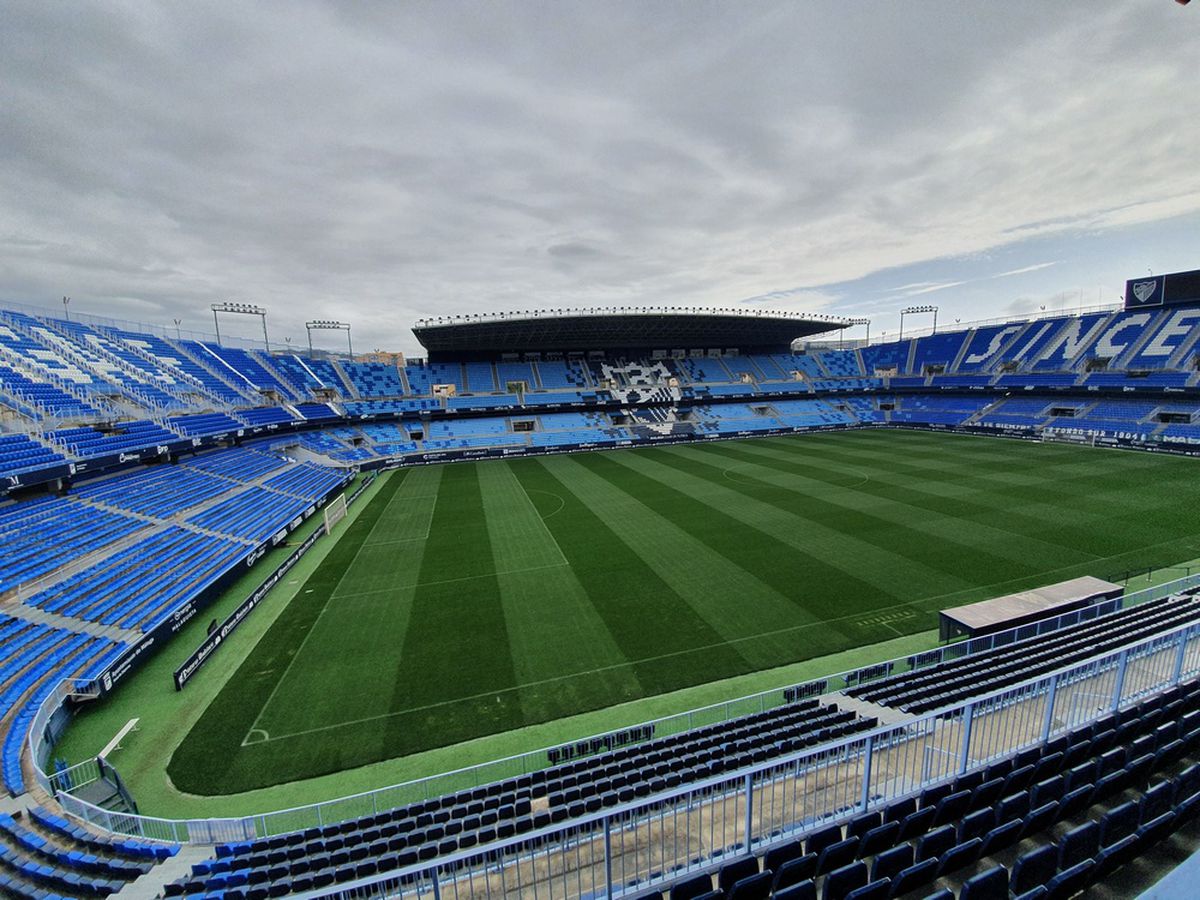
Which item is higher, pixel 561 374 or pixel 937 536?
pixel 561 374

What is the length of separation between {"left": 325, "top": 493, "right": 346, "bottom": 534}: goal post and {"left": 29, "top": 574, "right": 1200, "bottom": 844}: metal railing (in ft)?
46.7

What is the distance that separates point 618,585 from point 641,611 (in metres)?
2.17

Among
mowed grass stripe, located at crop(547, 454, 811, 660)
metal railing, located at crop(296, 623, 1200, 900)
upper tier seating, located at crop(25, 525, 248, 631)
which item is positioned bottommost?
mowed grass stripe, located at crop(547, 454, 811, 660)

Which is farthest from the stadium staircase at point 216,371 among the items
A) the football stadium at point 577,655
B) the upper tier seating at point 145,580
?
the upper tier seating at point 145,580

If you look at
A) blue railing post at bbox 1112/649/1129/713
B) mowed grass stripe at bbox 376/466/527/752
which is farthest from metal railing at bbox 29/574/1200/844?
blue railing post at bbox 1112/649/1129/713

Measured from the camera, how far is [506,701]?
40.3 feet

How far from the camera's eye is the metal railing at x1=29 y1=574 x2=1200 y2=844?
8375mm

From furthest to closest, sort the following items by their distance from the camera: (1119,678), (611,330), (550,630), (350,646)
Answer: (611,330)
(550,630)
(350,646)
(1119,678)

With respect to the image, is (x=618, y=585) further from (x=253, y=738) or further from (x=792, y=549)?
(x=253, y=738)

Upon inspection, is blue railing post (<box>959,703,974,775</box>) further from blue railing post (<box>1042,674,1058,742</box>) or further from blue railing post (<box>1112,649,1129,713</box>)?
blue railing post (<box>1112,649,1129,713</box>)

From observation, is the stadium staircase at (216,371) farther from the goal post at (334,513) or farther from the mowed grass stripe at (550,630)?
the mowed grass stripe at (550,630)

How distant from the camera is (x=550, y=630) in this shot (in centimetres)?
1543

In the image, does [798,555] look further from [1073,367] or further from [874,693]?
[1073,367]

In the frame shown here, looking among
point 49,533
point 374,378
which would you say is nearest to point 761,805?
point 49,533
